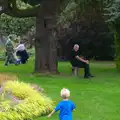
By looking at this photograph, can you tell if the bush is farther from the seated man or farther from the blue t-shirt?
the seated man

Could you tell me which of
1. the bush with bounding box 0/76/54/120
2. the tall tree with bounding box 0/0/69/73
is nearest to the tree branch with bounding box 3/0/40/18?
the tall tree with bounding box 0/0/69/73

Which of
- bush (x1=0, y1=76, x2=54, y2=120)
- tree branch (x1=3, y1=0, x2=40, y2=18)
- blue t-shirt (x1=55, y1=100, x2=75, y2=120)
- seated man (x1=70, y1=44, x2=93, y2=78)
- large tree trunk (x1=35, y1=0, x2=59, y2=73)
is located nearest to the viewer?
blue t-shirt (x1=55, y1=100, x2=75, y2=120)

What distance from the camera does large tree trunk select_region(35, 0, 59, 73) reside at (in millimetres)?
22141

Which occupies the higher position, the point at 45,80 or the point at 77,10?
the point at 77,10

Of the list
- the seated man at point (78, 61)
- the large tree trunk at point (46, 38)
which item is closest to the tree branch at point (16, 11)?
the large tree trunk at point (46, 38)

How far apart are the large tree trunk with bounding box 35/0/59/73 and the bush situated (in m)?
9.70

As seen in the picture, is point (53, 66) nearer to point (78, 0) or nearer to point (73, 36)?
point (78, 0)

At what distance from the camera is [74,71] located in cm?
2114

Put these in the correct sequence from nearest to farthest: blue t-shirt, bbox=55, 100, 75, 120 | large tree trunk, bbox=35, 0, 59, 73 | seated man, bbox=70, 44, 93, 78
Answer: blue t-shirt, bbox=55, 100, 75, 120 → seated man, bbox=70, 44, 93, 78 → large tree trunk, bbox=35, 0, 59, 73

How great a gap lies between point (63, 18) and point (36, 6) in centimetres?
1190

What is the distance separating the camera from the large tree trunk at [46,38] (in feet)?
72.6

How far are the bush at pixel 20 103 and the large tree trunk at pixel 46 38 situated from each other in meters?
9.70

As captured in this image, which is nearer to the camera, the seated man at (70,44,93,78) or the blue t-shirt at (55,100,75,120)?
the blue t-shirt at (55,100,75,120)

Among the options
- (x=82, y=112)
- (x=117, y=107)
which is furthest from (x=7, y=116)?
(x=117, y=107)
